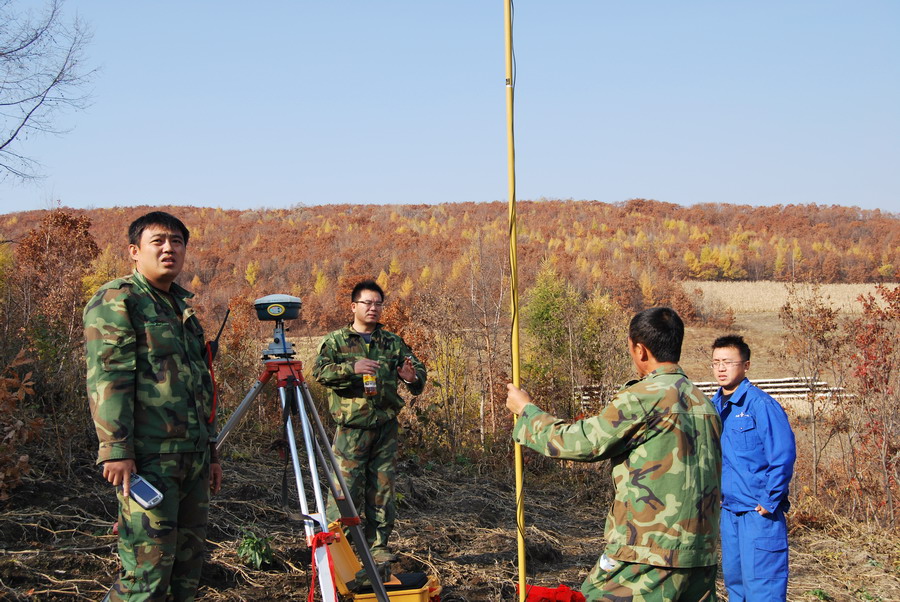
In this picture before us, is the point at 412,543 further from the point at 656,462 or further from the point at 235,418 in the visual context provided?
the point at 656,462

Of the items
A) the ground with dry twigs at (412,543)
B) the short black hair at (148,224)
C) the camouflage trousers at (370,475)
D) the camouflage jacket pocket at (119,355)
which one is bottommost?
the ground with dry twigs at (412,543)

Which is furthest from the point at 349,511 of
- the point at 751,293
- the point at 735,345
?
the point at 751,293

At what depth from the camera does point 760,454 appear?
400 cm

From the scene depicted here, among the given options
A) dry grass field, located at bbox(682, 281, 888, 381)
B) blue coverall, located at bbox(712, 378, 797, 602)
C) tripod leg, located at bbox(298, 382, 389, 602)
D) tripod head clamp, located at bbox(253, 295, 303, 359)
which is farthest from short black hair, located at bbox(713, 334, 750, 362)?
dry grass field, located at bbox(682, 281, 888, 381)

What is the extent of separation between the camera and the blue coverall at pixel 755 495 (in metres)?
3.82

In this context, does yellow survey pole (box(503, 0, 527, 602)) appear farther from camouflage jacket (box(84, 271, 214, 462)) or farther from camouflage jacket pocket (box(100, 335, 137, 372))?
camouflage jacket pocket (box(100, 335, 137, 372))

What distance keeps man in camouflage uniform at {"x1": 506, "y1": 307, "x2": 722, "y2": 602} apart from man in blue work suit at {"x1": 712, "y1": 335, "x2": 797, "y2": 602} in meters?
1.45

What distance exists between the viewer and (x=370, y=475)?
4645 mm

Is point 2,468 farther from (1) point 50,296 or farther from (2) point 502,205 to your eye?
(2) point 502,205

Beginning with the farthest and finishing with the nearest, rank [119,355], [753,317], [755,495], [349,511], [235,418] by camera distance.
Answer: [753,317] < [755,495] < [349,511] < [235,418] < [119,355]

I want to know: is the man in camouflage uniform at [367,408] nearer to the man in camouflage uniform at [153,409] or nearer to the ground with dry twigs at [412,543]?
the ground with dry twigs at [412,543]

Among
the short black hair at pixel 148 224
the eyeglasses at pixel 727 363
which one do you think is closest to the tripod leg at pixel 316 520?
the short black hair at pixel 148 224

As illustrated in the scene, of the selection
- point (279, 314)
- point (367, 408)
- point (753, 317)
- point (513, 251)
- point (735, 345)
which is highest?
point (513, 251)

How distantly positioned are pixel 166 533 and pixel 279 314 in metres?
1.20
